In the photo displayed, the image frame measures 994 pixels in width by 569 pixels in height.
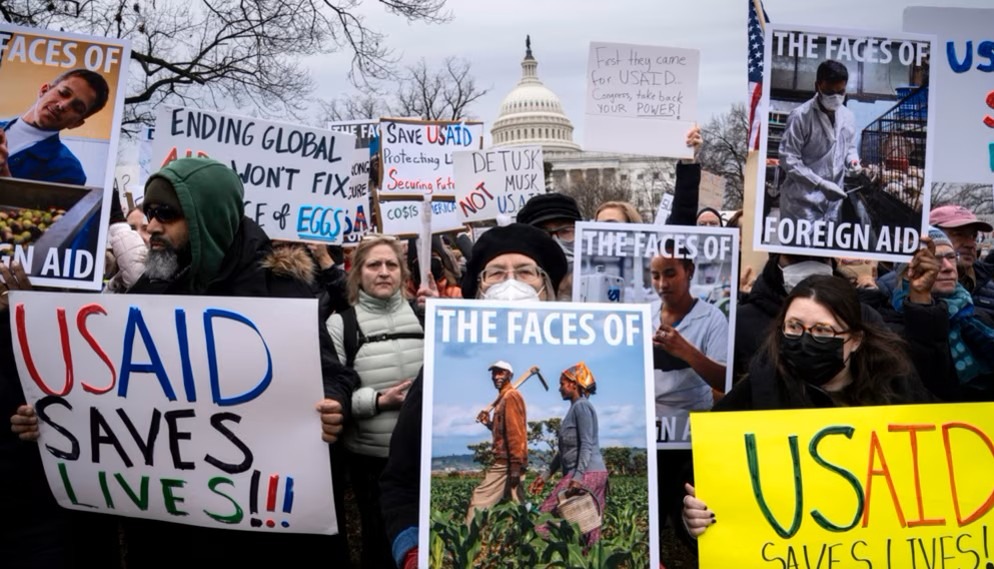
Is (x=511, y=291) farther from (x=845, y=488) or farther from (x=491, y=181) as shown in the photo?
(x=491, y=181)

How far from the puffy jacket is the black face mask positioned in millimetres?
1996

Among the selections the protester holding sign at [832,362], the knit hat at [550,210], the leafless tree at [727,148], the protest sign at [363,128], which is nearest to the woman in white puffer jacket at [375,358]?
the knit hat at [550,210]

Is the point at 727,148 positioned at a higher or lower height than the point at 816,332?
higher

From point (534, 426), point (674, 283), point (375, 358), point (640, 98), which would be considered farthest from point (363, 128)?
point (534, 426)

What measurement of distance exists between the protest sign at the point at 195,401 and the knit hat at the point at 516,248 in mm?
583

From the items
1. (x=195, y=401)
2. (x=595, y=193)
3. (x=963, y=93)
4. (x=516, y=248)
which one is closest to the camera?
(x=516, y=248)

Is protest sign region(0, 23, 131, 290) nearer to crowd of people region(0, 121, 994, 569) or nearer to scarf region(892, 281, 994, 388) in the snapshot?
crowd of people region(0, 121, 994, 569)

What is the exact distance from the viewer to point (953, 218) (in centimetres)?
509

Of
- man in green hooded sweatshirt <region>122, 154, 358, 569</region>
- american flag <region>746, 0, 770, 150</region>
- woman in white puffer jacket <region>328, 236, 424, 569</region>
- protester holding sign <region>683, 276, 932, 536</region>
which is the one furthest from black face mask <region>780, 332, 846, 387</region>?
woman in white puffer jacket <region>328, 236, 424, 569</region>

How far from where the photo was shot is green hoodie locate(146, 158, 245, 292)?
324 cm

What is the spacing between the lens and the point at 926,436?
2.82 m

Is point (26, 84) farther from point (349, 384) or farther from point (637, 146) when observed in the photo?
point (637, 146)

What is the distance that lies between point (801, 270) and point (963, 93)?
3.80 feet

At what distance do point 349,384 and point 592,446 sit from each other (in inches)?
55.3
